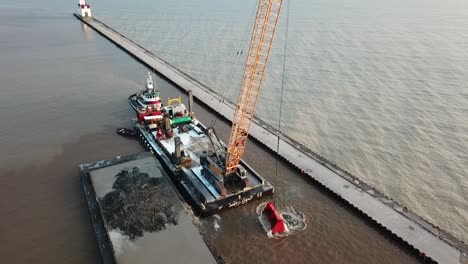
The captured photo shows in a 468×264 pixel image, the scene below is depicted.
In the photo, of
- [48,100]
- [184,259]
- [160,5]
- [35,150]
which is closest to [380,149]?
[184,259]

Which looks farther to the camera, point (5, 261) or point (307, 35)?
point (307, 35)

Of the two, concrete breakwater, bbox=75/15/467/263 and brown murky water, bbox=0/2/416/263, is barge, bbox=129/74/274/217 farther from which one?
concrete breakwater, bbox=75/15/467/263

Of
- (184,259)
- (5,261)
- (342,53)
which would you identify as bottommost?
(5,261)

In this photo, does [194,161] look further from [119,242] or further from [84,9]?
[84,9]

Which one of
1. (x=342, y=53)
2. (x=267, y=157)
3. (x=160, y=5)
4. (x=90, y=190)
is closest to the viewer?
(x=90, y=190)

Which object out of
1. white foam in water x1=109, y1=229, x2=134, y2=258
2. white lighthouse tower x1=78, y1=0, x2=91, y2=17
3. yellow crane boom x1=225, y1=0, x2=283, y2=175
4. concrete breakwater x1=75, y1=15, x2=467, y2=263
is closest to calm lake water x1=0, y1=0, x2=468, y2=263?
concrete breakwater x1=75, y1=15, x2=467, y2=263

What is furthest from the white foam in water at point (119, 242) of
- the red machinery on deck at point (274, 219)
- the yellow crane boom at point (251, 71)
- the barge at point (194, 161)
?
the red machinery on deck at point (274, 219)

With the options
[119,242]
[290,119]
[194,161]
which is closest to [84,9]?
[290,119]

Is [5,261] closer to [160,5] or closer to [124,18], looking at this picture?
[124,18]
